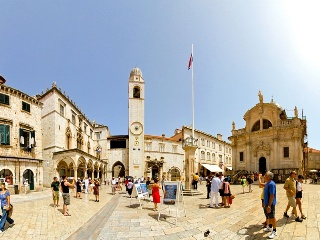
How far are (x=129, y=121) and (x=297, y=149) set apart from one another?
27.4 metres

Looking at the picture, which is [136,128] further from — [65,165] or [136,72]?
[65,165]

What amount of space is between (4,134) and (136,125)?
2405 cm

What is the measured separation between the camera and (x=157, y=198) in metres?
10.4

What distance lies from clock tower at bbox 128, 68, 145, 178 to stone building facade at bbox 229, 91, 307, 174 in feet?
54.0

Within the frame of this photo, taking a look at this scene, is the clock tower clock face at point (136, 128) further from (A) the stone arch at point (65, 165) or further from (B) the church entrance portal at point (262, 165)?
(B) the church entrance portal at point (262, 165)

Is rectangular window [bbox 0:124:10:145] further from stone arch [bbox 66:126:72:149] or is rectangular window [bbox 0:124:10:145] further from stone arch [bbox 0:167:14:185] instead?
stone arch [bbox 66:126:72:149]

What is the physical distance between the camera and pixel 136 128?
41656mm

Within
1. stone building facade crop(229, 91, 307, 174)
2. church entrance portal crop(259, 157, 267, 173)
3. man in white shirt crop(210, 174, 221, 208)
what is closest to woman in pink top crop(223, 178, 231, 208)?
man in white shirt crop(210, 174, 221, 208)

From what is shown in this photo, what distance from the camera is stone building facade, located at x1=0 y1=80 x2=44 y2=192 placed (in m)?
19.6

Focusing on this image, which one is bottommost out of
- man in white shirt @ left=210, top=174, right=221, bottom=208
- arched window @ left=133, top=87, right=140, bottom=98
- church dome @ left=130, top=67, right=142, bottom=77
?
man in white shirt @ left=210, top=174, right=221, bottom=208

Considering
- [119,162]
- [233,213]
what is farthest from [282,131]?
[119,162]

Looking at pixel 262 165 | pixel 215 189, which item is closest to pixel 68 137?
pixel 215 189

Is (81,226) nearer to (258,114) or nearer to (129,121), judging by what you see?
(258,114)

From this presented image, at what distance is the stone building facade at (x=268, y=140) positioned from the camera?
2922cm
